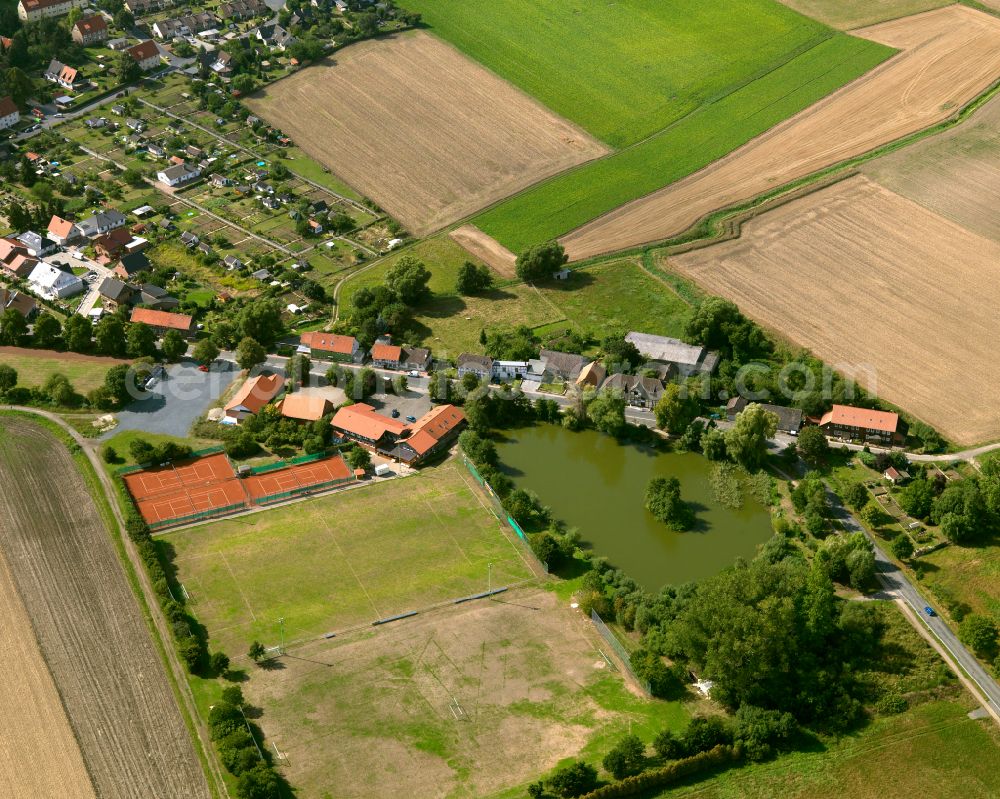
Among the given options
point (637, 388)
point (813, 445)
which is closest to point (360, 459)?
point (637, 388)

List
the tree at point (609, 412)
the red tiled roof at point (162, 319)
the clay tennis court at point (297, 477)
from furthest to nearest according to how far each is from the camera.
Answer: the red tiled roof at point (162, 319) < the tree at point (609, 412) < the clay tennis court at point (297, 477)

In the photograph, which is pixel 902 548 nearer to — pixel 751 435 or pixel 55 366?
pixel 751 435

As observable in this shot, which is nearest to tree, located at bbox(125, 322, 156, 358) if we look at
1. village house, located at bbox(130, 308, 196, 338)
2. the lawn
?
the lawn

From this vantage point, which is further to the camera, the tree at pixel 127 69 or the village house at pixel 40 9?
the village house at pixel 40 9

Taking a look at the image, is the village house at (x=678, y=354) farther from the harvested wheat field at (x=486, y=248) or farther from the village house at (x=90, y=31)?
the village house at (x=90, y=31)

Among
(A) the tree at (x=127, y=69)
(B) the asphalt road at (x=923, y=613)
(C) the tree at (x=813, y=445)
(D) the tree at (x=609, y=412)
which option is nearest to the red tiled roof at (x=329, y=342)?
(D) the tree at (x=609, y=412)

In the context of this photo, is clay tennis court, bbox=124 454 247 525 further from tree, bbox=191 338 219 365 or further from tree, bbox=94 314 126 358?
tree, bbox=94 314 126 358

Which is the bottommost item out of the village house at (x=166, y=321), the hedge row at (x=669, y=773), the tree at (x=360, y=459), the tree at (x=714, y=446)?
the village house at (x=166, y=321)
